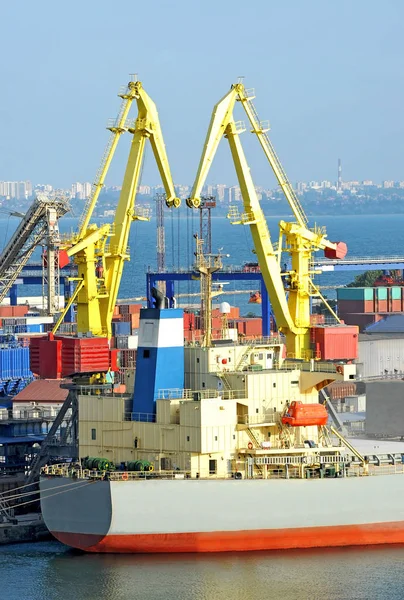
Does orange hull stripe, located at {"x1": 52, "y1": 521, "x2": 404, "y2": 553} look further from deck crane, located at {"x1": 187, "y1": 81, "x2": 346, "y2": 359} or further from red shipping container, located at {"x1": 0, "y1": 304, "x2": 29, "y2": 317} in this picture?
red shipping container, located at {"x1": 0, "y1": 304, "x2": 29, "y2": 317}

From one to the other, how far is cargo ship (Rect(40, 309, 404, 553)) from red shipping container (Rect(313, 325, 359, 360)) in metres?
4.99

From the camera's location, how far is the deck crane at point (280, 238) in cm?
5528

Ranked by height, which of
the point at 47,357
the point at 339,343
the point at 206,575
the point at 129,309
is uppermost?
the point at 129,309

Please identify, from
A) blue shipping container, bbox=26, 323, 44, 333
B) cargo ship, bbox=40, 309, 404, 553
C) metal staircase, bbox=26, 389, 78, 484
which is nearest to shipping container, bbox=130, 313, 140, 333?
blue shipping container, bbox=26, 323, 44, 333

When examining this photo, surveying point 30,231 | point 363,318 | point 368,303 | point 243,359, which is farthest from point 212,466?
point 368,303

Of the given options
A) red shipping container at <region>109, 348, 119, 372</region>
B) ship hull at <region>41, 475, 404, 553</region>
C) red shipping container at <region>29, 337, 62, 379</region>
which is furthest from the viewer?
red shipping container at <region>109, 348, 119, 372</region>

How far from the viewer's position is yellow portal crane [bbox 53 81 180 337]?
54938 mm

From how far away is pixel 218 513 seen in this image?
44969 millimetres

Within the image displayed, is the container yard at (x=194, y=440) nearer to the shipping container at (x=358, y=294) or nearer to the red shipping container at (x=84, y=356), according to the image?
the red shipping container at (x=84, y=356)

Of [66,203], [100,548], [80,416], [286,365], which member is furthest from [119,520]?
[66,203]

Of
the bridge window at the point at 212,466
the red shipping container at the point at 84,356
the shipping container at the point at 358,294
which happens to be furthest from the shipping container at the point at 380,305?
the bridge window at the point at 212,466

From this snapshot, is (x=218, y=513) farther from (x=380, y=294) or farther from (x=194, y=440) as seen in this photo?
(x=380, y=294)

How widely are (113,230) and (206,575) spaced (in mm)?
16686

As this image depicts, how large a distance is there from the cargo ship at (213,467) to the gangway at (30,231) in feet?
55.7
